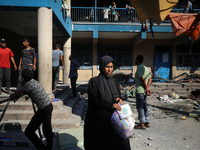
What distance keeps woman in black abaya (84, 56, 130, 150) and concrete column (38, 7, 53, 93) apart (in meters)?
3.39

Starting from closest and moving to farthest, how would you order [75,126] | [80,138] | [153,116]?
[80,138] → [75,126] → [153,116]

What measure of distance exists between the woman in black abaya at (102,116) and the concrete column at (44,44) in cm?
339

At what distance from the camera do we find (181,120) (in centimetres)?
512

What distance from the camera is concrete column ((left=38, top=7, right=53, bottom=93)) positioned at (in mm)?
5086

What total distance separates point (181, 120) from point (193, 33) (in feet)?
10.1

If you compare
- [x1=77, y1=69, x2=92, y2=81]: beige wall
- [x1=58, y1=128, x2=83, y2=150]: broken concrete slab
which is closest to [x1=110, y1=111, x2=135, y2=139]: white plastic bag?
[x1=58, y1=128, x2=83, y2=150]: broken concrete slab

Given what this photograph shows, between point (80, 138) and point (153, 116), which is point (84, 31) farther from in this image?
point (80, 138)

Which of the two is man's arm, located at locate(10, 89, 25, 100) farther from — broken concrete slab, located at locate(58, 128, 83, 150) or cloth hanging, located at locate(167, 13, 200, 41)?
cloth hanging, located at locate(167, 13, 200, 41)

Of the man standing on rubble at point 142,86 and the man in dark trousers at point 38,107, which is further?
the man standing on rubble at point 142,86

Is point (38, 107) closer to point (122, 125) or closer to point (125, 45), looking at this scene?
point (122, 125)

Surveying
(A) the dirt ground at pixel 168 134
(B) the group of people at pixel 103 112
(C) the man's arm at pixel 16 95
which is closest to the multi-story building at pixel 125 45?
(A) the dirt ground at pixel 168 134

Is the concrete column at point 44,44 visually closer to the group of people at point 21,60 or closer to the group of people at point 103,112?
the group of people at point 21,60

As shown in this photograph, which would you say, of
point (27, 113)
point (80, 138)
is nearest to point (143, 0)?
point (80, 138)

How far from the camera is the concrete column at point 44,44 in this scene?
5086mm
